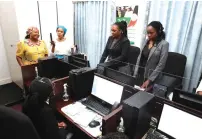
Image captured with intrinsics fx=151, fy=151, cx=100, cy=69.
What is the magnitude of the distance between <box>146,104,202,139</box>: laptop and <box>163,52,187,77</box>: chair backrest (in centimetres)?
118

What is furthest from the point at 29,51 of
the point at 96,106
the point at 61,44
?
the point at 96,106

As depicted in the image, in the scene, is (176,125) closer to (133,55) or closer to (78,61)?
(78,61)

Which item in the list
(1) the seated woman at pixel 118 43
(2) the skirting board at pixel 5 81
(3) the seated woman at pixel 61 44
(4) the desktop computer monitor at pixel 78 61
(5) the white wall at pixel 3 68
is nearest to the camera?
(4) the desktop computer monitor at pixel 78 61

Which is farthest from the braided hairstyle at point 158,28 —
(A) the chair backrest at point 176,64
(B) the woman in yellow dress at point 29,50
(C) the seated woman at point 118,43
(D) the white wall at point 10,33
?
(D) the white wall at point 10,33

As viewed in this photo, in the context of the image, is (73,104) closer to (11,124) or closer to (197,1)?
(11,124)

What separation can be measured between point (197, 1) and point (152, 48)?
32.8 inches

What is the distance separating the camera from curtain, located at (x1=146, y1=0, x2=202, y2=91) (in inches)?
79.2

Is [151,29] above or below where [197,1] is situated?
below

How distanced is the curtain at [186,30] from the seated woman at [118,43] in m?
0.61

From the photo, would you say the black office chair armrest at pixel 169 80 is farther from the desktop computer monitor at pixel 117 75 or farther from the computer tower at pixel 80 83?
the computer tower at pixel 80 83

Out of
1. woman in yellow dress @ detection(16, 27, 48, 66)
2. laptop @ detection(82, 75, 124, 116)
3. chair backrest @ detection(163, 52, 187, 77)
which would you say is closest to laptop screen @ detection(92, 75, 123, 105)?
laptop @ detection(82, 75, 124, 116)

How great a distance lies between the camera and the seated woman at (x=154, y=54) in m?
1.92

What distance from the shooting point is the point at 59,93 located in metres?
1.74

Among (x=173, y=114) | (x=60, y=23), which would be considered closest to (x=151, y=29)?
(x=173, y=114)
